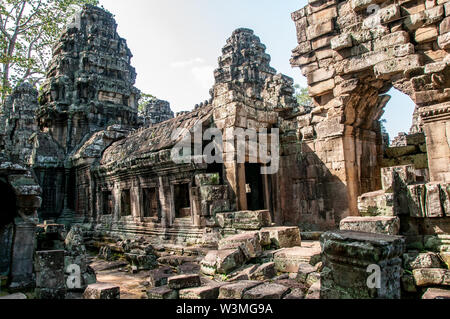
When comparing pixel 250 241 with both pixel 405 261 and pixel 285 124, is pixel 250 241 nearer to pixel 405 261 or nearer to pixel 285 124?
pixel 405 261

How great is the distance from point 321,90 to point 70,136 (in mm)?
10413

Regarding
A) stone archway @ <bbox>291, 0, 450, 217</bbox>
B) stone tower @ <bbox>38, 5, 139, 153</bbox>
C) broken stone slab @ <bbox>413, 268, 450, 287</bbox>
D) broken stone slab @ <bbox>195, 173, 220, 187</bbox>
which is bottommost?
broken stone slab @ <bbox>413, 268, 450, 287</bbox>

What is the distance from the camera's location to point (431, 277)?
3.40m

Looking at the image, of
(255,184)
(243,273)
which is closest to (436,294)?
(243,273)

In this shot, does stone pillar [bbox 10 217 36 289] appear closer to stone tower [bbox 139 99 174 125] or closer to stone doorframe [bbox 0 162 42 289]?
stone doorframe [bbox 0 162 42 289]

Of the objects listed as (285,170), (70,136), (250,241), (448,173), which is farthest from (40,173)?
(448,173)

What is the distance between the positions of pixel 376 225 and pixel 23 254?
211 inches

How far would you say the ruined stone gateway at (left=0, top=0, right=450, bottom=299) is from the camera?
12.7ft

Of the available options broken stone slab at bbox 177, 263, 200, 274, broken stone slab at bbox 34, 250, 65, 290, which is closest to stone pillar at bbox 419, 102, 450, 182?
broken stone slab at bbox 177, 263, 200, 274

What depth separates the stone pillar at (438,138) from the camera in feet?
19.1

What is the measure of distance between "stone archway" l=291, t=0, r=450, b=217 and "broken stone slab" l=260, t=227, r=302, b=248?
8.20 feet

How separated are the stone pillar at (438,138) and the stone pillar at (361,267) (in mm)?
4119

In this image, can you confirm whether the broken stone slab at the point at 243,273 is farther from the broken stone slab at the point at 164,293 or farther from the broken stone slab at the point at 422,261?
the broken stone slab at the point at 422,261
